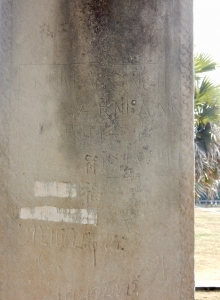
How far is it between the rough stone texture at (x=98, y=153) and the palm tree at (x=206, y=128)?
5401 millimetres

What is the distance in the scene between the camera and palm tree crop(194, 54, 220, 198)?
8492 mm

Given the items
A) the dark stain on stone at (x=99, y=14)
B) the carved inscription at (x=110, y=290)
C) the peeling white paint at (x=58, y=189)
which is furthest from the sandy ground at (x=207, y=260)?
the dark stain on stone at (x=99, y=14)

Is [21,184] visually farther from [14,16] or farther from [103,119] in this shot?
[14,16]

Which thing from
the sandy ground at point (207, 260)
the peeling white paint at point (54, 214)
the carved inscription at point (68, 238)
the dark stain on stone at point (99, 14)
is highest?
the dark stain on stone at point (99, 14)

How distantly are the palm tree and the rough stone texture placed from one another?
17.7 ft

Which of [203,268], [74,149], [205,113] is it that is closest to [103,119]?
[74,149]

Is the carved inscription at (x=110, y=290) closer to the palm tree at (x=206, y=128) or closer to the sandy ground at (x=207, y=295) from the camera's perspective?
the sandy ground at (x=207, y=295)

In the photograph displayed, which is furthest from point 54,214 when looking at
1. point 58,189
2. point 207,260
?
point 207,260

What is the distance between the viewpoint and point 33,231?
317 cm

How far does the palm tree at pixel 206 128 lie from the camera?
849 centimetres

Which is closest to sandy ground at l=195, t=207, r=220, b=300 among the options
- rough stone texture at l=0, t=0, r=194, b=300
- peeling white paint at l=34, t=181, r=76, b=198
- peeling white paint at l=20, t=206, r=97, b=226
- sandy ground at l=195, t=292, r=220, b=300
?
sandy ground at l=195, t=292, r=220, b=300

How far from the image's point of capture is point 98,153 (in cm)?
316

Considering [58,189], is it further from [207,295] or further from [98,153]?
[207,295]

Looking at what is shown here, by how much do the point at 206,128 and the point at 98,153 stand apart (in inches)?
239
